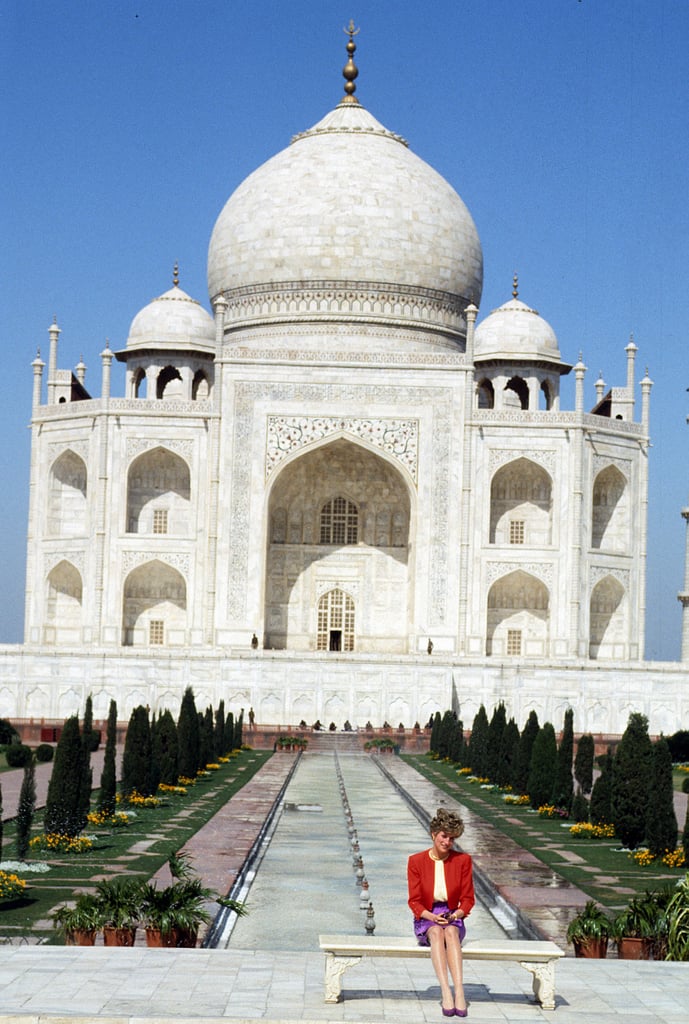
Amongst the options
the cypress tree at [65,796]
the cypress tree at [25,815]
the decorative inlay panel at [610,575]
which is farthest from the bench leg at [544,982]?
the decorative inlay panel at [610,575]

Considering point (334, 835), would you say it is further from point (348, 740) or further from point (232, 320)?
point (232, 320)

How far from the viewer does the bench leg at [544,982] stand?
20.6ft

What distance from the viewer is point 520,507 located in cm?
3300

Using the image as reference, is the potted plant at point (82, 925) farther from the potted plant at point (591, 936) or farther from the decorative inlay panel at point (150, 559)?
the decorative inlay panel at point (150, 559)

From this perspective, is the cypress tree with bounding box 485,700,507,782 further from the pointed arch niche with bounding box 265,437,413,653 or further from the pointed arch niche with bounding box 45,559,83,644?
the pointed arch niche with bounding box 45,559,83,644

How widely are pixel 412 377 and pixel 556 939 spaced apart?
79.9 ft

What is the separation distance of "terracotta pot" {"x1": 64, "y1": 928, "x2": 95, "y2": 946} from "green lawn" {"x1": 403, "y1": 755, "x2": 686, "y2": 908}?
3.34 m

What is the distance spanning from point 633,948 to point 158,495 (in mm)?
25793

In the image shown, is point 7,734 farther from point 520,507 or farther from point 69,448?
point 520,507

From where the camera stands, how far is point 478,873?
10758 millimetres

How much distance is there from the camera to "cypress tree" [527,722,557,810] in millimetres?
16156

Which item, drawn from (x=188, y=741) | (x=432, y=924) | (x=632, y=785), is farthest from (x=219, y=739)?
(x=432, y=924)

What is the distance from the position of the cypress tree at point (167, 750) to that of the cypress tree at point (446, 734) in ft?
21.1

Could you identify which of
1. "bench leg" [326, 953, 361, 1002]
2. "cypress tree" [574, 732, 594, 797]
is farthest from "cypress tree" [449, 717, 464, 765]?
"bench leg" [326, 953, 361, 1002]
